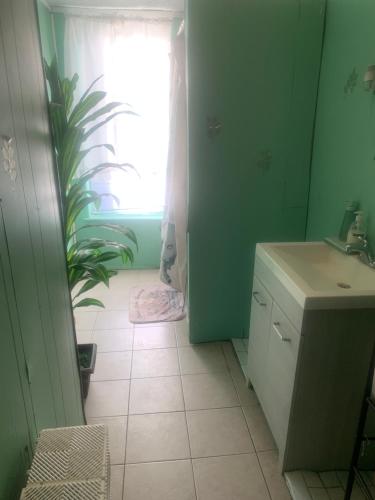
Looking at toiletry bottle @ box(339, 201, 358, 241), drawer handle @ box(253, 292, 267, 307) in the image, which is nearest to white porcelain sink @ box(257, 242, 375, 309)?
toiletry bottle @ box(339, 201, 358, 241)

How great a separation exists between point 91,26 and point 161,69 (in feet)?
2.39

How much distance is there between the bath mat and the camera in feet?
9.86

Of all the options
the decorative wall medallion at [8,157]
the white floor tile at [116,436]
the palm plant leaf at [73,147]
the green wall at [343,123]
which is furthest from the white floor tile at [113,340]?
the decorative wall medallion at [8,157]

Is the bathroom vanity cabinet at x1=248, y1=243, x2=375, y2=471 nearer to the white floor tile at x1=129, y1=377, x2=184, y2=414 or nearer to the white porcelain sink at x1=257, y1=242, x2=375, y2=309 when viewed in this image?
the white porcelain sink at x1=257, y1=242, x2=375, y2=309

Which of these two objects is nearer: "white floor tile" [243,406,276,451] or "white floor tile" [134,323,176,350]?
"white floor tile" [243,406,276,451]

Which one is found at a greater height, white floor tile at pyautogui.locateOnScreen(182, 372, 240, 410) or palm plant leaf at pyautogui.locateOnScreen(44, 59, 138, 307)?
palm plant leaf at pyautogui.locateOnScreen(44, 59, 138, 307)

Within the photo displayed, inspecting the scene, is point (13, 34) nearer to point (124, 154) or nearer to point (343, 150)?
point (343, 150)

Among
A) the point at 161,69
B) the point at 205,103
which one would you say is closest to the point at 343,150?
the point at 205,103

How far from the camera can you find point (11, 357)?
84 cm

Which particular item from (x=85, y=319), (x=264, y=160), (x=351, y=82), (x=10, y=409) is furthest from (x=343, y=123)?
(x=85, y=319)

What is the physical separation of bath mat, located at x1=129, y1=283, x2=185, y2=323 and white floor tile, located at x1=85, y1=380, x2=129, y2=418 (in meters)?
0.79

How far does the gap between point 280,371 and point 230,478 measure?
21.9 inches

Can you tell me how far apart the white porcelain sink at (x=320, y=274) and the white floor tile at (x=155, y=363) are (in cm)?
105

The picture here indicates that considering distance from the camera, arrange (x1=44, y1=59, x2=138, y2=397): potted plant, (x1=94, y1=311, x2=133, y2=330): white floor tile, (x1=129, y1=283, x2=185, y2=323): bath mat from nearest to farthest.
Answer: (x1=44, y1=59, x2=138, y2=397): potted plant, (x1=94, y1=311, x2=133, y2=330): white floor tile, (x1=129, y1=283, x2=185, y2=323): bath mat
